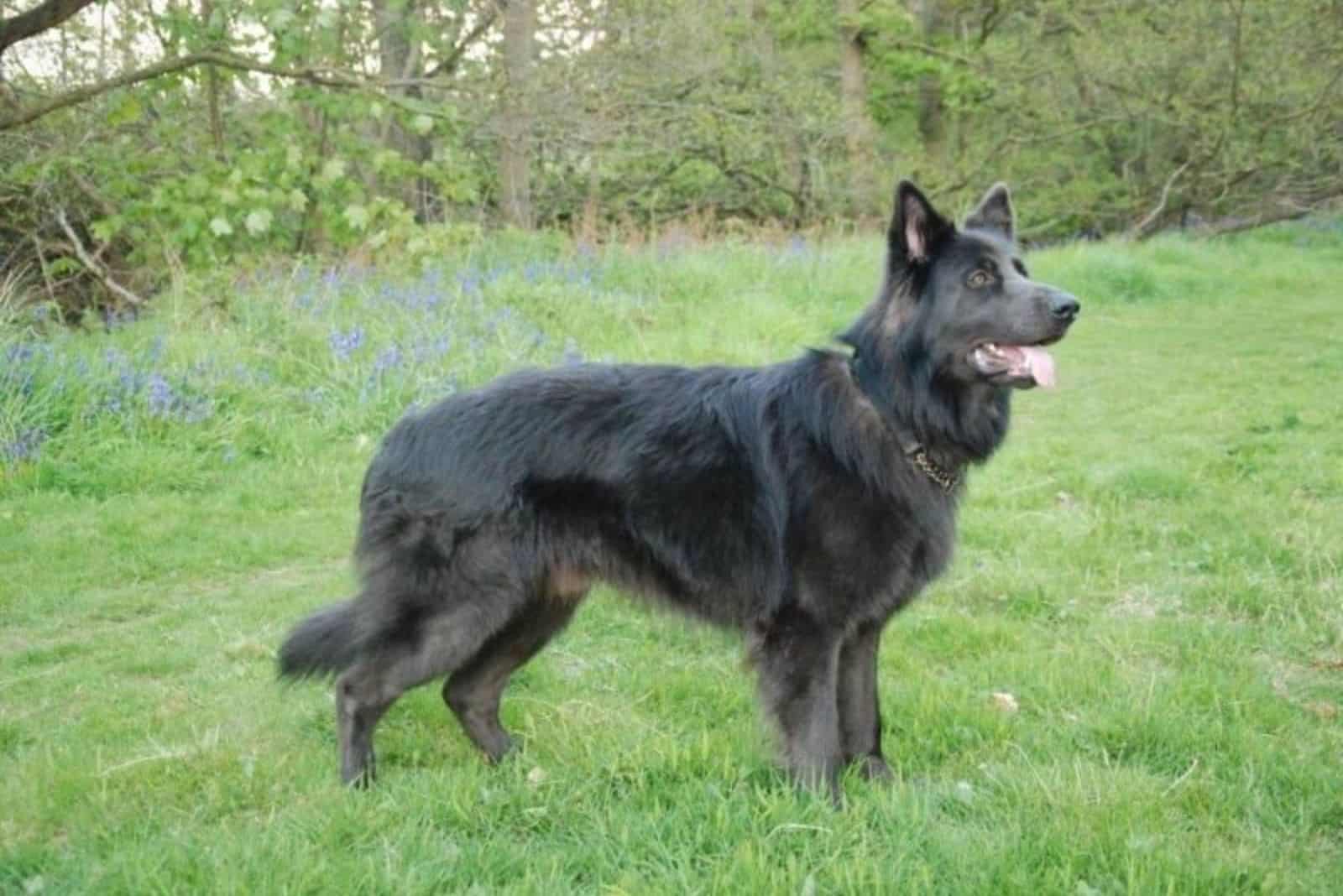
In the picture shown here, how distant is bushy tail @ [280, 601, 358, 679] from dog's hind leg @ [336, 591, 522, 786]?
8 centimetres

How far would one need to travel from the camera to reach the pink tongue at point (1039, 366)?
11.5 feet

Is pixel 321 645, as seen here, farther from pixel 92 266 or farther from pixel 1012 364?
pixel 92 266

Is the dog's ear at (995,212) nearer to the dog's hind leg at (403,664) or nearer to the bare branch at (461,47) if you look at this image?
the dog's hind leg at (403,664)

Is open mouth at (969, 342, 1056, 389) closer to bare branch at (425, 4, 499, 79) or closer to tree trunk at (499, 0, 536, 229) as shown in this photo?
tree trunk at (499, 0, 536, 229)

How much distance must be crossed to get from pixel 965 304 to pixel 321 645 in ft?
7.24

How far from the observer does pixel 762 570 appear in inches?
139

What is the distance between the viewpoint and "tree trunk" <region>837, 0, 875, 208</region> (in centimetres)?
1995

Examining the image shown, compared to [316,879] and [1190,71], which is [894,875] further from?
[1190,71]

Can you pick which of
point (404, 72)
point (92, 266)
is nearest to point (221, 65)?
point (92, 266)

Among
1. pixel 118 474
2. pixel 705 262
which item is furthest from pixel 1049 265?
pixel 118 474

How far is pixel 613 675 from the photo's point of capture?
436 cm

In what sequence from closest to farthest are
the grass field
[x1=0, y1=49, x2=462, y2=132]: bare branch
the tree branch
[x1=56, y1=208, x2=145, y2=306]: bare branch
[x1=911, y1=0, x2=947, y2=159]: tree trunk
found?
the grass field
the tree branch
[x1=0, y1=49, x2=462, y2=132]: bare branch
[x1=56, y1=208, x2=145, y2=306]: bare branch
[x1=911, y1=0, x2=947, y2=159]: tree trunk

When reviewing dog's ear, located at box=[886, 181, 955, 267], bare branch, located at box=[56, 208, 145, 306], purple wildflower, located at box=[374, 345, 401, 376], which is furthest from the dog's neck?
bare branch, located at box=[56, 208, 145, 306]

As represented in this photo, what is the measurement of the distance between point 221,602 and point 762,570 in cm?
301
